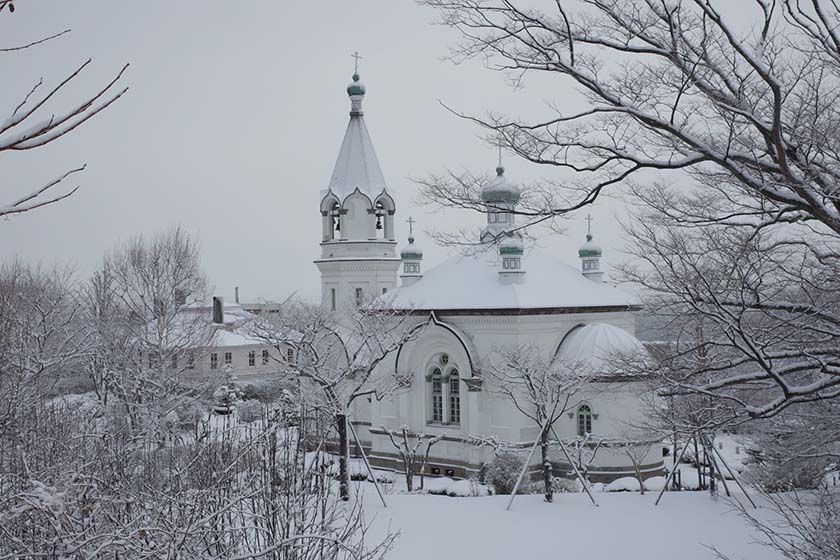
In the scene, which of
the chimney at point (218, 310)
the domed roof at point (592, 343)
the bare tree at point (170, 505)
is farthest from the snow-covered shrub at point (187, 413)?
the chimney at point (218, 310)

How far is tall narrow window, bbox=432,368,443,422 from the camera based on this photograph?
25.0 m

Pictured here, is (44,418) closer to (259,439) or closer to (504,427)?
(259,439)

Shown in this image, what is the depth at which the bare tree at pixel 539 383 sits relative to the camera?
17.1 meters

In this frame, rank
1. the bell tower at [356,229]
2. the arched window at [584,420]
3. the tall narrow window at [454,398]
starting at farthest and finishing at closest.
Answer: the bell tower at [356,229]
the tall narrow window at [454,398]
the arched window at [584,420]

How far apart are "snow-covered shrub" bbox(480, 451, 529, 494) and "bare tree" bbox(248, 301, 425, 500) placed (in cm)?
348

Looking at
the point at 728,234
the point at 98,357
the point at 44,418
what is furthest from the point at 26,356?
the point at 728,234

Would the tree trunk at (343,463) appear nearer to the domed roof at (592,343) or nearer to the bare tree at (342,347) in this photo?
the bare tree at (342,347)

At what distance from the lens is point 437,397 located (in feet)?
82.3

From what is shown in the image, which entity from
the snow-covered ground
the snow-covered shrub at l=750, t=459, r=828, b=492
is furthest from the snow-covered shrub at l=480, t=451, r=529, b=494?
the snow-covered shrub at l=750, t=459, r=828, b=492

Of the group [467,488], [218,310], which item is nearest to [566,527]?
[467,488]

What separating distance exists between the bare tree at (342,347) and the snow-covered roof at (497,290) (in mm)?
1169

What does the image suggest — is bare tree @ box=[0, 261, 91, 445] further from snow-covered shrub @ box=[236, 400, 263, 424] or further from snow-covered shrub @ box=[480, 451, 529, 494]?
snow-covered shrub @ box=[480, 451, 529, 494]

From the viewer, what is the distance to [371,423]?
87.2 feet

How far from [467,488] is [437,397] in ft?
13.0
